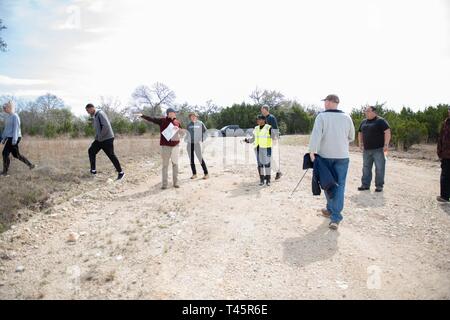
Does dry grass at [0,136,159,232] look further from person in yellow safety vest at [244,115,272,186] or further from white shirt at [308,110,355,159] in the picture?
white shirt at [308,110,355,159]

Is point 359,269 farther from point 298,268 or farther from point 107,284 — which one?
point 107,284

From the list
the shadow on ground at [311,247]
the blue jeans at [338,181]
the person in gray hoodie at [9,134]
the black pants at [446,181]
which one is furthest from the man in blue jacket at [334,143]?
the person in gray hoodie at [9,134]

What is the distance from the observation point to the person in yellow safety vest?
23.7 ft

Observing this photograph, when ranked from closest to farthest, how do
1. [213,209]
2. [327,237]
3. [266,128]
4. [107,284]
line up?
[107,284] → [327,237] → [213,209] → [266,128]

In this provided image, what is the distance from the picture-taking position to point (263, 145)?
7281 mm

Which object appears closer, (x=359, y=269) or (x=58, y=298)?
(x=58, y=298)

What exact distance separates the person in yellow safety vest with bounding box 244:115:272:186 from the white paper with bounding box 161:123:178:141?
1.95 m

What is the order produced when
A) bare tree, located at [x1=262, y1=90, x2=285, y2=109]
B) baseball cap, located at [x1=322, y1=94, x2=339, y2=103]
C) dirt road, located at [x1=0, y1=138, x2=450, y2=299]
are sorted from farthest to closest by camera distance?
bare tree, located at [x1=262, y1=90, x2=285, y2=109] → baseball cap, located at [x1=322, y1=94, x2=339, y2=103] → dirt road, located at [x1=0, y1=138, x2=450, y2=299]

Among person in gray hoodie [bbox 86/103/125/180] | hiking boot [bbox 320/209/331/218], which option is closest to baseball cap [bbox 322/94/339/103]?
hiking boot [bbox 320/209/331/218]

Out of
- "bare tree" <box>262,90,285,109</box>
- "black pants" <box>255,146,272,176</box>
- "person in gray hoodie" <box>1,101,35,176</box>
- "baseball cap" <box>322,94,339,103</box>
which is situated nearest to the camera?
"baseball cap" <box>322,94,339,103</box>
